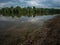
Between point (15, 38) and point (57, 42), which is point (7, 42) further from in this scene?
point (57, 42)

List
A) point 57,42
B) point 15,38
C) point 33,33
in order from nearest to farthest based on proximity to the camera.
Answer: point 57,42
point 15,38
point 33,33

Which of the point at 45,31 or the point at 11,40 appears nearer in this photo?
the point at 11,40

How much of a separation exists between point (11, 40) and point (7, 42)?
15cm

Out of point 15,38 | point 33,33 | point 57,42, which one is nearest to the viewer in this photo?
point 57,42

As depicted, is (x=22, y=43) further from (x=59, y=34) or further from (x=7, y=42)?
(x=59, y=34)

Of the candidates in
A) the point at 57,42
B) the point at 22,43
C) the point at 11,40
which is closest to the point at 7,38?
the point at 11,40

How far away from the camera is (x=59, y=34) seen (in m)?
4.95

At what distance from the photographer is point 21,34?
4961 mm

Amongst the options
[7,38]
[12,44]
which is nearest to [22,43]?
[12,44]

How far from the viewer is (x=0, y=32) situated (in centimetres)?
514

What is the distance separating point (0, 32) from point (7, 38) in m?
0.35

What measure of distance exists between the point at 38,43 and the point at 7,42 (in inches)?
33.0

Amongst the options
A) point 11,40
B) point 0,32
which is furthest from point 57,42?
point 0,32

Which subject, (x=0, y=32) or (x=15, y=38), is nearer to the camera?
(x=15, y=38)
